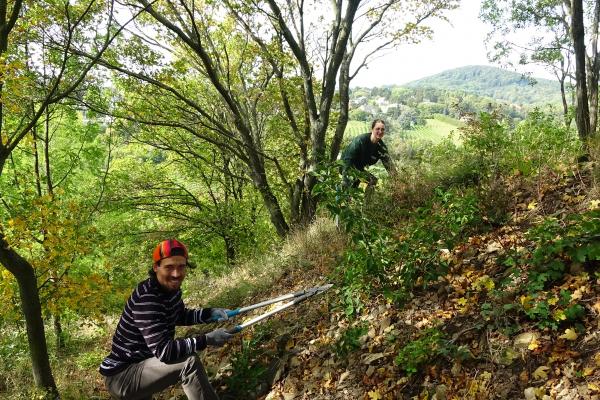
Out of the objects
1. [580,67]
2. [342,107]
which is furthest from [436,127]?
[580,67]

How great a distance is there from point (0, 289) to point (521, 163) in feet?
28.4

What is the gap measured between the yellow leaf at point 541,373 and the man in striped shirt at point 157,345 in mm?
2499

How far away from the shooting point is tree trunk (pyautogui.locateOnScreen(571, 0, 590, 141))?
5289mm

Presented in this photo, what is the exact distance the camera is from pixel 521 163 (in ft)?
16.6

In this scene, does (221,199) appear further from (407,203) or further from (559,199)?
(559,199)

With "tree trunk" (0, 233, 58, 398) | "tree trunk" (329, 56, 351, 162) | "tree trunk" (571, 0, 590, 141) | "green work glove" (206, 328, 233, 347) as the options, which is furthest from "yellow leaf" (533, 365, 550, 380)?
"tree trunk" (329, 56, 351, 162)

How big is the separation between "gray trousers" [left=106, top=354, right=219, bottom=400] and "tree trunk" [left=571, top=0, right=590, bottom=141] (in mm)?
5636

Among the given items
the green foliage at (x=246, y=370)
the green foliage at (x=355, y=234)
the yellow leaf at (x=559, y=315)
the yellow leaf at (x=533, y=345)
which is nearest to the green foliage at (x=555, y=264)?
the yellow leaf at (x=559, y=315)

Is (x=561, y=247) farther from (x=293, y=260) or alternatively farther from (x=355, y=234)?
(x=293, y=260)

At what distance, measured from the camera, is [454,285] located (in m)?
3.97

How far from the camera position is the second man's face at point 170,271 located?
3.54m

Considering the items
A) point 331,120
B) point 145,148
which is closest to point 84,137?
point 145,148

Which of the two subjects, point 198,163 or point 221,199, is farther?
point 221,199

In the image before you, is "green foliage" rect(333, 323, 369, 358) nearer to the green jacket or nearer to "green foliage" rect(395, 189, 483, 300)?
"green foliage" rect(395, 189, 483, 300)
